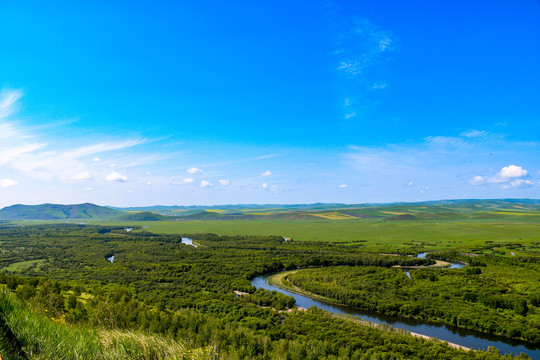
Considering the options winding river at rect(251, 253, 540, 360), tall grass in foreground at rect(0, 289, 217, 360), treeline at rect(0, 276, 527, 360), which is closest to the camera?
tall grass in foreground at rect(0, 289, 217, 360)

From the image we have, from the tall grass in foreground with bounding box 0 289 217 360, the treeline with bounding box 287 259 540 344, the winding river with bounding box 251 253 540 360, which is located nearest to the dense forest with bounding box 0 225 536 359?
the tall grass in foreground with bounding box 0 289 217 360

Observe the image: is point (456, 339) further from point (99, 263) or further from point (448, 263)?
point (99, 263)

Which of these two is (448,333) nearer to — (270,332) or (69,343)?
(270,332)

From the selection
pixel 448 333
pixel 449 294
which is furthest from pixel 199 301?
pixel 449 294

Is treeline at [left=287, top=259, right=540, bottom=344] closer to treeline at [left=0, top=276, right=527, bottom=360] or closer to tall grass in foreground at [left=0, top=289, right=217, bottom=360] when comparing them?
treeline at [left=0, top=276, right=527, bottom=360]

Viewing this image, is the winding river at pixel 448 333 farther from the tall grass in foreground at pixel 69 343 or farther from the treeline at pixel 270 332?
the tall grass in foreground at pixel 69 343

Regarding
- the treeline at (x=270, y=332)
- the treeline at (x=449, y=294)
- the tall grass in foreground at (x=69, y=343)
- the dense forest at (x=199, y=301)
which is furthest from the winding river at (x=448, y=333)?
the tall grass in foreground at (x=69, y=343)

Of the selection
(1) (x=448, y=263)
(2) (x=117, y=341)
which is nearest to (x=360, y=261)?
(1) (x=448, y=263)
